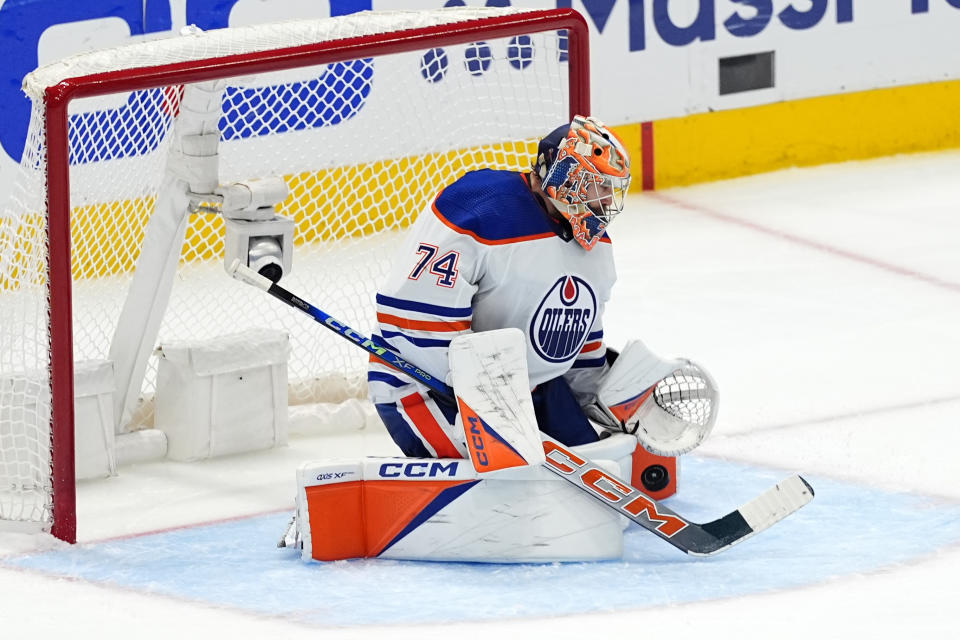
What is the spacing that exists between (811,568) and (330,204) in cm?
214

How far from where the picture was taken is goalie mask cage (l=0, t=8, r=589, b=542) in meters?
3.25

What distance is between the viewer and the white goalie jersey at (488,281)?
3.15 meters

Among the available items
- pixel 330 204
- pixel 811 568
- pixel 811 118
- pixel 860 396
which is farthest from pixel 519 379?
pixel 811 118

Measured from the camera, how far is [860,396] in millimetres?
4160

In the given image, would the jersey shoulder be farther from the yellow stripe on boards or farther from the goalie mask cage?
the yellow stripe on boards

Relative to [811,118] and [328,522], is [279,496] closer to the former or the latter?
[328,522]

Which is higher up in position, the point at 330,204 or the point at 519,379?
the point at 330,204

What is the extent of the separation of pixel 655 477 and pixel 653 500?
34 centimetres

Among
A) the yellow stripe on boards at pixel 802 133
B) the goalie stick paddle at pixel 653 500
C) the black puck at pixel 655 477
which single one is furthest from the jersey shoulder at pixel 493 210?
the yellow stripe on boards at pixel 802 133

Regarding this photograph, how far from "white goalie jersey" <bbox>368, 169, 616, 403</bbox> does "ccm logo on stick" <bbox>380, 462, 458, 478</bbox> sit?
0.54 feet

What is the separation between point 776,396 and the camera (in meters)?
4.18

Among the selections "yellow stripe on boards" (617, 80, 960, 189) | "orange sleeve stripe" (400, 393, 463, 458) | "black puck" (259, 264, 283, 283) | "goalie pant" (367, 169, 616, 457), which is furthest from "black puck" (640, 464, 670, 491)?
"yellow stripe on boards" (617, 80, 960, 189)

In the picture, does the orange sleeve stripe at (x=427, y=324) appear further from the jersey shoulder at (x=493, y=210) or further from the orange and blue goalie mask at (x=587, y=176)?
the orange and blue goalie mask at (x=587, y=176)

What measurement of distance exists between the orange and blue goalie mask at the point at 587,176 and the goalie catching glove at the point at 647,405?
12.2 inches
